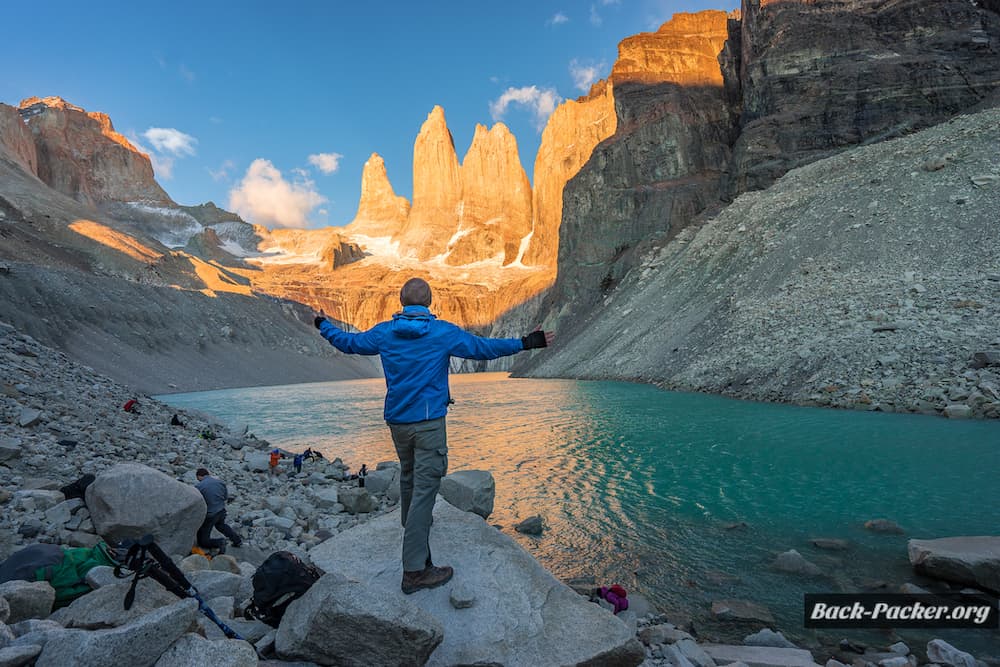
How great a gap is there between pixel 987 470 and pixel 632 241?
5408 cm

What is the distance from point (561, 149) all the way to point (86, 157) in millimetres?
114478

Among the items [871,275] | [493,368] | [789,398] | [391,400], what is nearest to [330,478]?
[391,400]

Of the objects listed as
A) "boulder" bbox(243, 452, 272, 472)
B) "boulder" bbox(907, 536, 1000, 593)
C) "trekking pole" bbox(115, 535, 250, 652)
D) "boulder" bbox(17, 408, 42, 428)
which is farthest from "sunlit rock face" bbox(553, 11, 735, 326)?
"trekking pole" bbox(115, 535, 250, 652)

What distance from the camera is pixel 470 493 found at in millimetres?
8383

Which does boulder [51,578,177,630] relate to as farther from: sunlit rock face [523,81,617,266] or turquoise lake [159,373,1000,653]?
sunlit rock face [523,81,617,266]

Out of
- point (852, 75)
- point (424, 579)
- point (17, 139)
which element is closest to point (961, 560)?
A: point (424, 579)

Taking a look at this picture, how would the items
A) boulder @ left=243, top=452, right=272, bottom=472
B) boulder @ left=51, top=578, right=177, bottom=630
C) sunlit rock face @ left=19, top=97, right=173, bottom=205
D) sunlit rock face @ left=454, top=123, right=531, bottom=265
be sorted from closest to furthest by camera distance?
boulder @ left=51, top=578, right=177, bottom=630, boulder @ left=243, top=452, right=272, bottom=472, sunlit rock face @ left=19, top=97, right=173, bottom=205, sunlit rock face @ left=454, top=123, right=531, bottom=265

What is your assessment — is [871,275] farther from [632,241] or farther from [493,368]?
[493,368]

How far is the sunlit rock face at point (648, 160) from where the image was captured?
5984cm

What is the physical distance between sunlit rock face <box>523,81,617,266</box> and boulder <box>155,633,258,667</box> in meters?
106

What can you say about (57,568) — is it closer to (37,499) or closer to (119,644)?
(119,644)

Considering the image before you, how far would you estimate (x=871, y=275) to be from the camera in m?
24.3

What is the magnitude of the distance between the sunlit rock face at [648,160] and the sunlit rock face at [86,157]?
114 meters

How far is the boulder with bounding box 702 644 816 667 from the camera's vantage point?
3.74m
